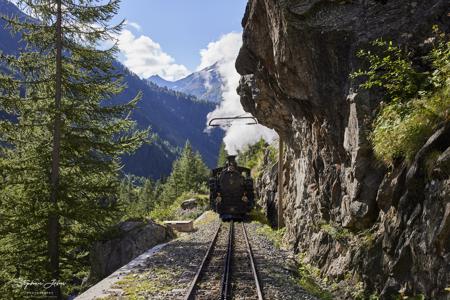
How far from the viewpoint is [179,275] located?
10695mm

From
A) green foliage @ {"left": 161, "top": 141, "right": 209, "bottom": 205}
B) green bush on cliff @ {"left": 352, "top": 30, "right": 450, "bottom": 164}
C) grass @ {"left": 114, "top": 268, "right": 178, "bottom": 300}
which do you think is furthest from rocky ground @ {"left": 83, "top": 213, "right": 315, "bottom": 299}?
green foliage @ {"left": 161, "top": 141, "right": 209, "bottom": 205}

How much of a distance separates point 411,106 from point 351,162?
218 cm

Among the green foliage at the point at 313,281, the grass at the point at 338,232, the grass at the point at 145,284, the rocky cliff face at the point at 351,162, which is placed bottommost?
the grass at the point at 145,284

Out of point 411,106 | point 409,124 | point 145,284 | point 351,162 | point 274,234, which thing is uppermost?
point 411,106

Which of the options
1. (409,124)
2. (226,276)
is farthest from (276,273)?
(409,124)

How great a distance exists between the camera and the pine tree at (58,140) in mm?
12250

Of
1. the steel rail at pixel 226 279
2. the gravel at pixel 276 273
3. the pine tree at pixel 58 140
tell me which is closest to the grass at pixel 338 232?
the gravel at pixel 276 273

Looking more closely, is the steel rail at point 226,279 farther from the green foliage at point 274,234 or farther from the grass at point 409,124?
the grass at point 409,124

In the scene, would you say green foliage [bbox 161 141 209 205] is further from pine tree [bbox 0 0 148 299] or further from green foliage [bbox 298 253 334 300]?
green foliage [bbox 298 253 334 300]

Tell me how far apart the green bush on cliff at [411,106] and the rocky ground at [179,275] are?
4091 millimetres

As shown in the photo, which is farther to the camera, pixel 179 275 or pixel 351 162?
pixel 179 275

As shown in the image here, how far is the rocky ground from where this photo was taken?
352 inches

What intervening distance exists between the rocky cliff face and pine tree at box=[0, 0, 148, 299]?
20.3 feet

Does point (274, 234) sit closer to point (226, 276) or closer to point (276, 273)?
point (276, 273)
